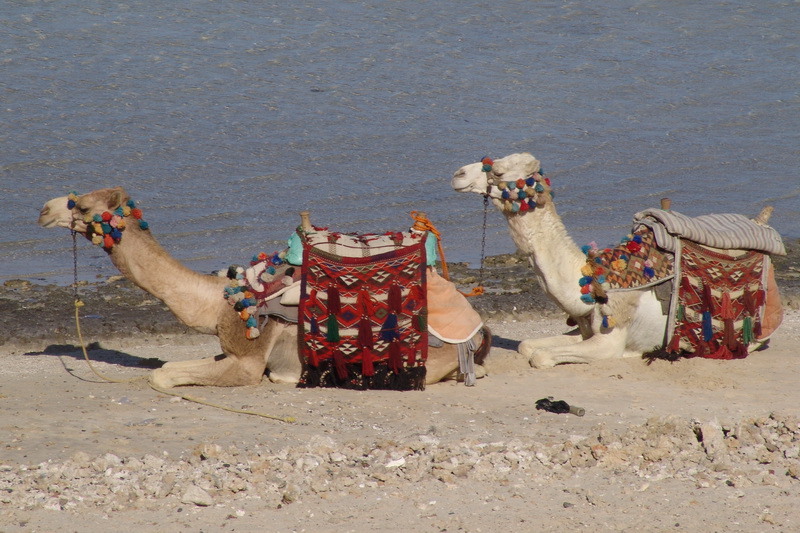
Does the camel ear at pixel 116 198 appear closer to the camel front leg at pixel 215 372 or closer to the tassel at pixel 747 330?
the camel front leg at pixel 215 372

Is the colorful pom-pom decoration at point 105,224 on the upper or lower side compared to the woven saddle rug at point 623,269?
upper

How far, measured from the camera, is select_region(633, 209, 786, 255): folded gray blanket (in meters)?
8.42

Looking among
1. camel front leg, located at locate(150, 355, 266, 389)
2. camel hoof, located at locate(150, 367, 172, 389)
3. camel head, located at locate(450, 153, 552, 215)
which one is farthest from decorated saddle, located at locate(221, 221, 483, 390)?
camel hoof, located at locate(150, 367, 172, 389)

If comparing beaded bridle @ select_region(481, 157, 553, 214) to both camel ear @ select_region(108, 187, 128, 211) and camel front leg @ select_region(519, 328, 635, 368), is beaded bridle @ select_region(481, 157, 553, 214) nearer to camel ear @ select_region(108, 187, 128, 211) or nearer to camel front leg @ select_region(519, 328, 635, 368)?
camel front leg @ select_region(519, 328, 635, 368)

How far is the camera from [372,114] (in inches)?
860

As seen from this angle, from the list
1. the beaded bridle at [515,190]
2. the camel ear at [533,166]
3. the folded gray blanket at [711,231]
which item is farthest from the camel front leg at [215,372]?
the folded gray blanket at [711,231]

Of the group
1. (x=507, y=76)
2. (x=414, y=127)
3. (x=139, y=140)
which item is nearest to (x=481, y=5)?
(x=507, y=76)

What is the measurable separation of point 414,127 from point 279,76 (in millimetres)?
4993

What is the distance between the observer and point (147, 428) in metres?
6.66

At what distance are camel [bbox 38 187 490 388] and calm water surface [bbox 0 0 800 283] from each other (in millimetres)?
4766

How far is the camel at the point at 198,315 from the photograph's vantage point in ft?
24.6

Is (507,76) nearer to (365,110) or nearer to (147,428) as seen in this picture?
(365,110)

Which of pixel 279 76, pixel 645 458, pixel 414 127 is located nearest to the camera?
pixel 645 458

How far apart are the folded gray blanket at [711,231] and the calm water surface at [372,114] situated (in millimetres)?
4937
